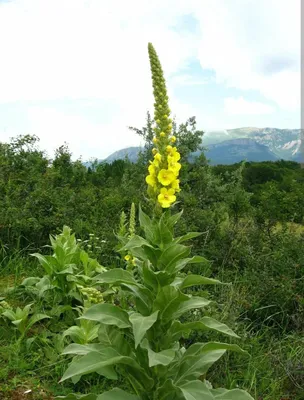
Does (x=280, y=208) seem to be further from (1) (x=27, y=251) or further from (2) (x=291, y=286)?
(1) (x=27, y=251)

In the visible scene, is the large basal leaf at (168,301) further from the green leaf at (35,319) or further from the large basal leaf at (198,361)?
the green leaf at (35,319)

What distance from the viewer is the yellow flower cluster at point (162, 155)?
284cm

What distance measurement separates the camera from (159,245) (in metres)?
2.90

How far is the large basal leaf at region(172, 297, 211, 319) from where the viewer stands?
2.90 m

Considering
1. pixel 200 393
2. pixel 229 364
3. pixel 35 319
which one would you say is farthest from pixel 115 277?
pixel 229 364

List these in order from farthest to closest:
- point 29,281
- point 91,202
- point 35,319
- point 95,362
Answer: point 91,202
point 29,281
point 35,319
point 95,362

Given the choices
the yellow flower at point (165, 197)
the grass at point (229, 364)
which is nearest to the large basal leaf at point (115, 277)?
the yellow flower at point (165, 197)

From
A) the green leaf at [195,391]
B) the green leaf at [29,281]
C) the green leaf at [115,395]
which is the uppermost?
the green leaf at [29,281]

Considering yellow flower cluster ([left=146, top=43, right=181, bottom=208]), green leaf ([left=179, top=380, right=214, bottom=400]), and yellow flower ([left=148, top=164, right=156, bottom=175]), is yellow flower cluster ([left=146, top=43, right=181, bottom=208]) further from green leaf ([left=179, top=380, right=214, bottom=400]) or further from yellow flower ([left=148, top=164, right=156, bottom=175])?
green leaf ([left=179, top=380, right=214, bottom=400])

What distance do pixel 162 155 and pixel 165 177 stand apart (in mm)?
142

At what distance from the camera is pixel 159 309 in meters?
2.85

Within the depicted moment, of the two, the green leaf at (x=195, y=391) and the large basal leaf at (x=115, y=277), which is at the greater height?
the large basal leaf at (x=115, y=277)

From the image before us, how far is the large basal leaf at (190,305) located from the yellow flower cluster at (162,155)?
2.06ft

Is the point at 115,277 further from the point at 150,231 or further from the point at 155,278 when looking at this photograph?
the point at 150,231
